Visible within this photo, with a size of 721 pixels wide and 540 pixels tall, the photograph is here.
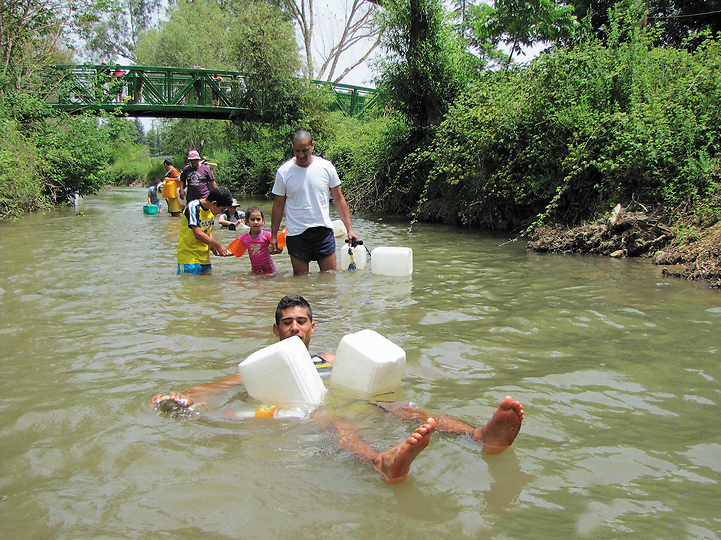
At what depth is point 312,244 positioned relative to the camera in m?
6.98

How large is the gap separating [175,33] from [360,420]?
39302 millimetres

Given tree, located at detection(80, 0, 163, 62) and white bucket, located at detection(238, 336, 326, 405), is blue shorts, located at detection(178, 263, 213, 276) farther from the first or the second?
tree, located at detection(80, 0, 163, 62)

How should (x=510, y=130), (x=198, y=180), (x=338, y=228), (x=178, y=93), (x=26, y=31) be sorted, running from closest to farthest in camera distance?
1. (x=338, y=228)
2. (x=510, y=130)
3. (x=198, y=180)
4. (x=26, y=31)
5. (x=178, y=93)

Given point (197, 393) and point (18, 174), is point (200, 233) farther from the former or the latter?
point (18, 174)

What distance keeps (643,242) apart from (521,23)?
25.8ft

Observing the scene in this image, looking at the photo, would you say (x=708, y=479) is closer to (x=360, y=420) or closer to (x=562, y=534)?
(x=562, y=534)

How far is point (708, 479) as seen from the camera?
8.61 ft

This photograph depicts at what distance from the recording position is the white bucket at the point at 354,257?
26.4ft

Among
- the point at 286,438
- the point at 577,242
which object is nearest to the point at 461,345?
the point at 286,438

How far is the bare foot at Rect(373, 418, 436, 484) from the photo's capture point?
252 centimetres

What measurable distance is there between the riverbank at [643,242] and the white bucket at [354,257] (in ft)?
11.2

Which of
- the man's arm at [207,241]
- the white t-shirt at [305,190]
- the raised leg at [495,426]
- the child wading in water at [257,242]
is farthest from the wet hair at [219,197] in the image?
the raised leg at [495,426]

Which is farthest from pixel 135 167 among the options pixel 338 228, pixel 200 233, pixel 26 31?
pixel 200 233

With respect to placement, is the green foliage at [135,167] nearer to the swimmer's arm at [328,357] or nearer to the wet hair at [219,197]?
the wet hair at [219,197]
